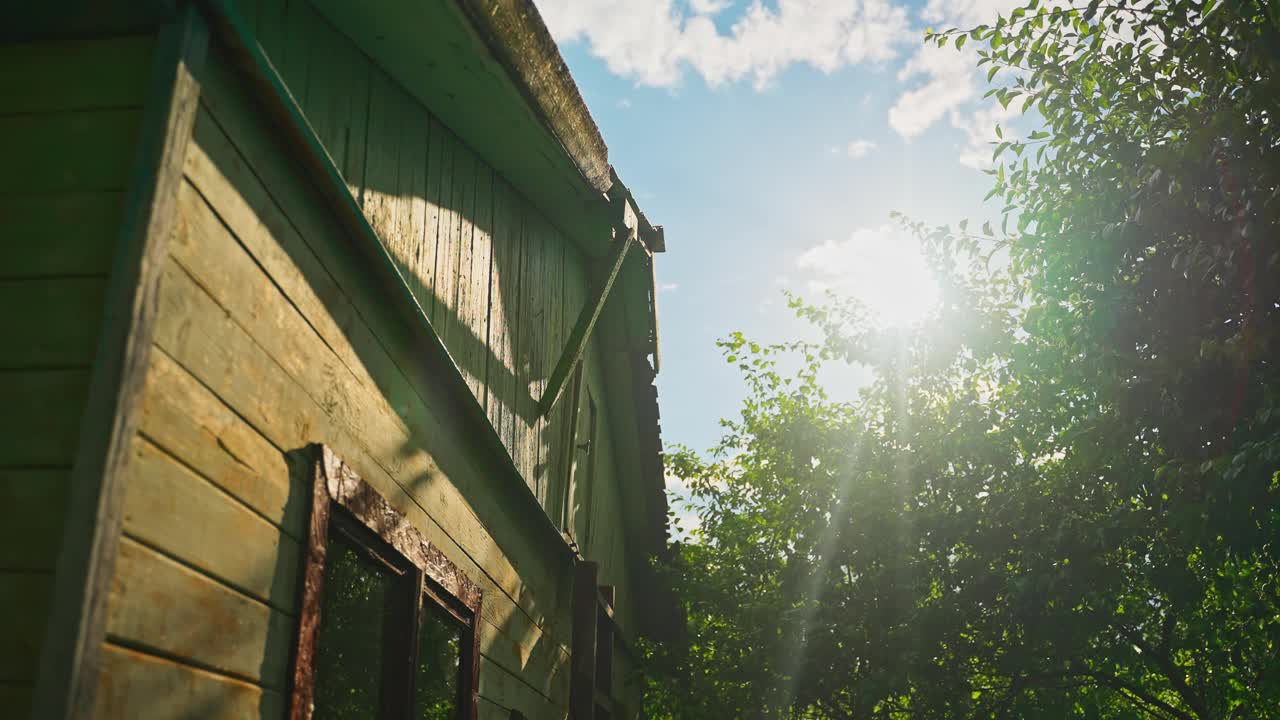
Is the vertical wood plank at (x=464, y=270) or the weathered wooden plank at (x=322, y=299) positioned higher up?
the vertical wood plank at (x=464, y=270)

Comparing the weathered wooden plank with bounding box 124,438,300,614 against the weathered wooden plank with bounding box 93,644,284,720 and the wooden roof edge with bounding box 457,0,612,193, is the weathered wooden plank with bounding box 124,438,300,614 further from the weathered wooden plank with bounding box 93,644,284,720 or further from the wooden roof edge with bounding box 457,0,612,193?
the wooden roof edge with bounding box 457,0,612,193

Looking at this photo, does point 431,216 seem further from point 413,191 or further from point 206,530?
point 206,530

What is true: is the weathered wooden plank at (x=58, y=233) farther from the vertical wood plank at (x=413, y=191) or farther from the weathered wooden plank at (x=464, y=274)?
the weathered wooden plank at (x=464, y=274)

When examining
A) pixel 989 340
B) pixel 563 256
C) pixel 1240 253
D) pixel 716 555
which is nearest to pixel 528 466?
pixel 563 256

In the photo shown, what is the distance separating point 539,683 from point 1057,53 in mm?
6192

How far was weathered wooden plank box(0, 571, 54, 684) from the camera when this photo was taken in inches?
61.9

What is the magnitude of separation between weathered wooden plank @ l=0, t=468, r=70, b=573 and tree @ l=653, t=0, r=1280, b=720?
6717 mm

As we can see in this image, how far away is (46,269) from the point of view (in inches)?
72.1

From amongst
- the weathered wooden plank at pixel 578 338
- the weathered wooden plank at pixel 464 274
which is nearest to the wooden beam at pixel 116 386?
the weathered wooden plank at pixel 464 274

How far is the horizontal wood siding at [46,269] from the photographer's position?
1634mm

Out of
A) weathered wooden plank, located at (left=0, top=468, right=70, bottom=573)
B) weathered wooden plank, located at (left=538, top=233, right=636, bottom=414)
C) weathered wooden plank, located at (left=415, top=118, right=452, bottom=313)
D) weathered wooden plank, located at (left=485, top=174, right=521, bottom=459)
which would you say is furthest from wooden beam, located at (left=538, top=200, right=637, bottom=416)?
weathered wooden plank, located at (left=0, top=468, right=70, bottom=573)

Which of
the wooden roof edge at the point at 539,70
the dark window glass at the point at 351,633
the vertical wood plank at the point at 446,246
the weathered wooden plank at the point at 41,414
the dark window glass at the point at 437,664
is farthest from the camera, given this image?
the vertical wood plank at the point at 446,246

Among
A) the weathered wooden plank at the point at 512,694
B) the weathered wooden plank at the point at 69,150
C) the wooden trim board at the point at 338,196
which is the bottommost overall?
the weathered wooden plank at the point at 512,694

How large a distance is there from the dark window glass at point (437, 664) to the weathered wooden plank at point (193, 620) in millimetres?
1167
